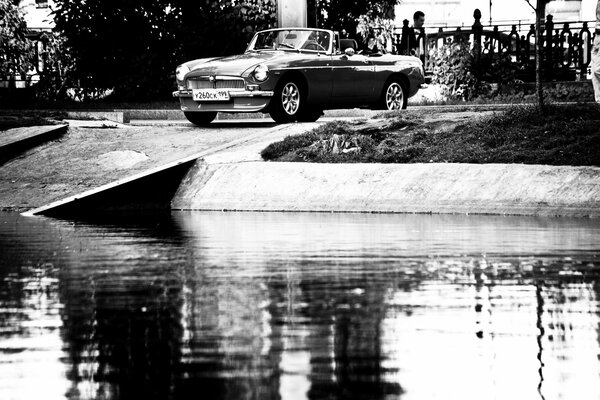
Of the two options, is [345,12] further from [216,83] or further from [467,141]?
[467,141]

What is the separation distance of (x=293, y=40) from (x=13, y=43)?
9.11m

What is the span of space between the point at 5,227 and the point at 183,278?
4.53m

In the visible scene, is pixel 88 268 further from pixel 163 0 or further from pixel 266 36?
pixel 163 0

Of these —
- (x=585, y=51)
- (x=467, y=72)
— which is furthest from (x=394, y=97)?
(x=585, y=51)

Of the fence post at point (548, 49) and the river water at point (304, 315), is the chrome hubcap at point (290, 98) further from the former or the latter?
the fence post at point (548, 49)

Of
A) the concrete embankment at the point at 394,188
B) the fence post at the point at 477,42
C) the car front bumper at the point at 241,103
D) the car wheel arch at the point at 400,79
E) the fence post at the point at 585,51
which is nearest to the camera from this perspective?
the concrete embankment at the point at 394,188

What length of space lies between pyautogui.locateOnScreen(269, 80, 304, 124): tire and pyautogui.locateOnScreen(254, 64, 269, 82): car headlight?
0.29m

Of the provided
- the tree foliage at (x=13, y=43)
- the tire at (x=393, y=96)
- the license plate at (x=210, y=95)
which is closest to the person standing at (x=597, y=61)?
the tire at (x=393, y=96)

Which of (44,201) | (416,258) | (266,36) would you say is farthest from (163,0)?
(416,258)

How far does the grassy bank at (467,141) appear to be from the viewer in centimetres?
1441

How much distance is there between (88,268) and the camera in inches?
356

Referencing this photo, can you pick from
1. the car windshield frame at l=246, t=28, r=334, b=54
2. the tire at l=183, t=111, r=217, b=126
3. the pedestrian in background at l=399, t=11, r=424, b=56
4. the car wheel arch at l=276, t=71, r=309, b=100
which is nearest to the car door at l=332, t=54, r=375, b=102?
the car windshield frame at l=246, t=28, r=334, b=54

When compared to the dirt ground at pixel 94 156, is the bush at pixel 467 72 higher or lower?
higher

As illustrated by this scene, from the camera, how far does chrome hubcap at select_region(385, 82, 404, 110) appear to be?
22.3 meters
